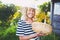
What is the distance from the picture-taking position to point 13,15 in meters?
2.45

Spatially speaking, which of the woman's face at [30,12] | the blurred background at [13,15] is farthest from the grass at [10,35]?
the woman's face at [30,12]

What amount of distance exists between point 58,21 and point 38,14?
0.21 m

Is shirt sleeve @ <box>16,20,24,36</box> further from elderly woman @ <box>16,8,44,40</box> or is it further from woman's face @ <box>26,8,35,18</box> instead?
woman's face @ <box>26,8,35,18</box>

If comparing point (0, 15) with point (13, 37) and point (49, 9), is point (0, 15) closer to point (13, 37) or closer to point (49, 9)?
point (13, 37)

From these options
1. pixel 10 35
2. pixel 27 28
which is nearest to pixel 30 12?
pixel 27 28

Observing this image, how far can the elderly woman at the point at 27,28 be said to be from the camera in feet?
8.00

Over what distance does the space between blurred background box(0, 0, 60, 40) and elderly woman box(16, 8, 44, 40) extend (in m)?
0.04

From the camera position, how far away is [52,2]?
96.4 inches

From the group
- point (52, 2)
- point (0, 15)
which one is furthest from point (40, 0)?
point (0, 15)

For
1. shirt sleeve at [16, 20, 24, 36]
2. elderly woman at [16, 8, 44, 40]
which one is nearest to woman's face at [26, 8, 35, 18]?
elderly woman at [16, 8, 44, 40]

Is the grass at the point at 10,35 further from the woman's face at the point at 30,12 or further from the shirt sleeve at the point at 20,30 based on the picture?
the woman's face at the point at 30,12

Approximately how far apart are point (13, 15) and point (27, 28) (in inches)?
7.5

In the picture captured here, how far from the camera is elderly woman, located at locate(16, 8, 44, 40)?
8.00ft

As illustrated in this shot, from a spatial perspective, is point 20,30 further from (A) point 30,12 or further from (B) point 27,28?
(A) point 30,12
